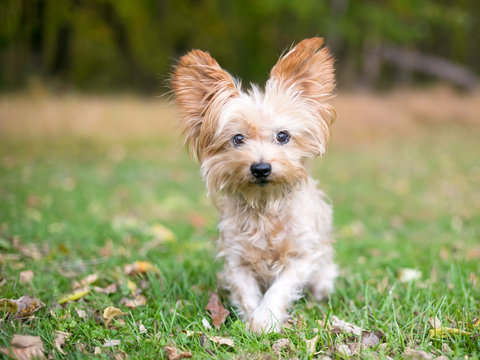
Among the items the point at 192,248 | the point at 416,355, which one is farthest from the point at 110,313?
the point at 192,248

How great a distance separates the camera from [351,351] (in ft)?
8.85

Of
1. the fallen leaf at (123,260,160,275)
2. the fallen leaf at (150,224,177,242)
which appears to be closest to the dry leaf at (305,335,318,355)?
the fallen leaf at (123,260,160,275)

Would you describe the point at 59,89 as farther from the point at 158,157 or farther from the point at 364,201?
the point at 364,201

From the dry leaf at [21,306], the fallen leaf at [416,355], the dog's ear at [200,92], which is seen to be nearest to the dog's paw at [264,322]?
the fallen leaf at [416,355]

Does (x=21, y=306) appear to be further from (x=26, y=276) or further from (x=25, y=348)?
(x=26, y=276)

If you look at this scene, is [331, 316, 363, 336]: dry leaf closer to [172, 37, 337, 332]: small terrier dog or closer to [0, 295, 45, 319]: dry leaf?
[172, 37, 337, 332]: small terrier dog

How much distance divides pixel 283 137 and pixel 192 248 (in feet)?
7.48

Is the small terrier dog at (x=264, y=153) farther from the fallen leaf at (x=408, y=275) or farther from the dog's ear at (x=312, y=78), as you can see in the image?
the fallen leaf at (x=408, y=275)

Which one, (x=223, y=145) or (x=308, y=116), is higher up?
(x=308, y=116)

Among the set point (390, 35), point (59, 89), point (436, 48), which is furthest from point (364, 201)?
point (436, 48)

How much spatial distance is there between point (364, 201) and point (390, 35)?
721 inches

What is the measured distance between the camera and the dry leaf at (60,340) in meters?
2.68

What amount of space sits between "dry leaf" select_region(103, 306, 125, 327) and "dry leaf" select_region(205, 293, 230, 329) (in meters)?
0.64

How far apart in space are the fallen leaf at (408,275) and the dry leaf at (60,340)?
9.18 ft
